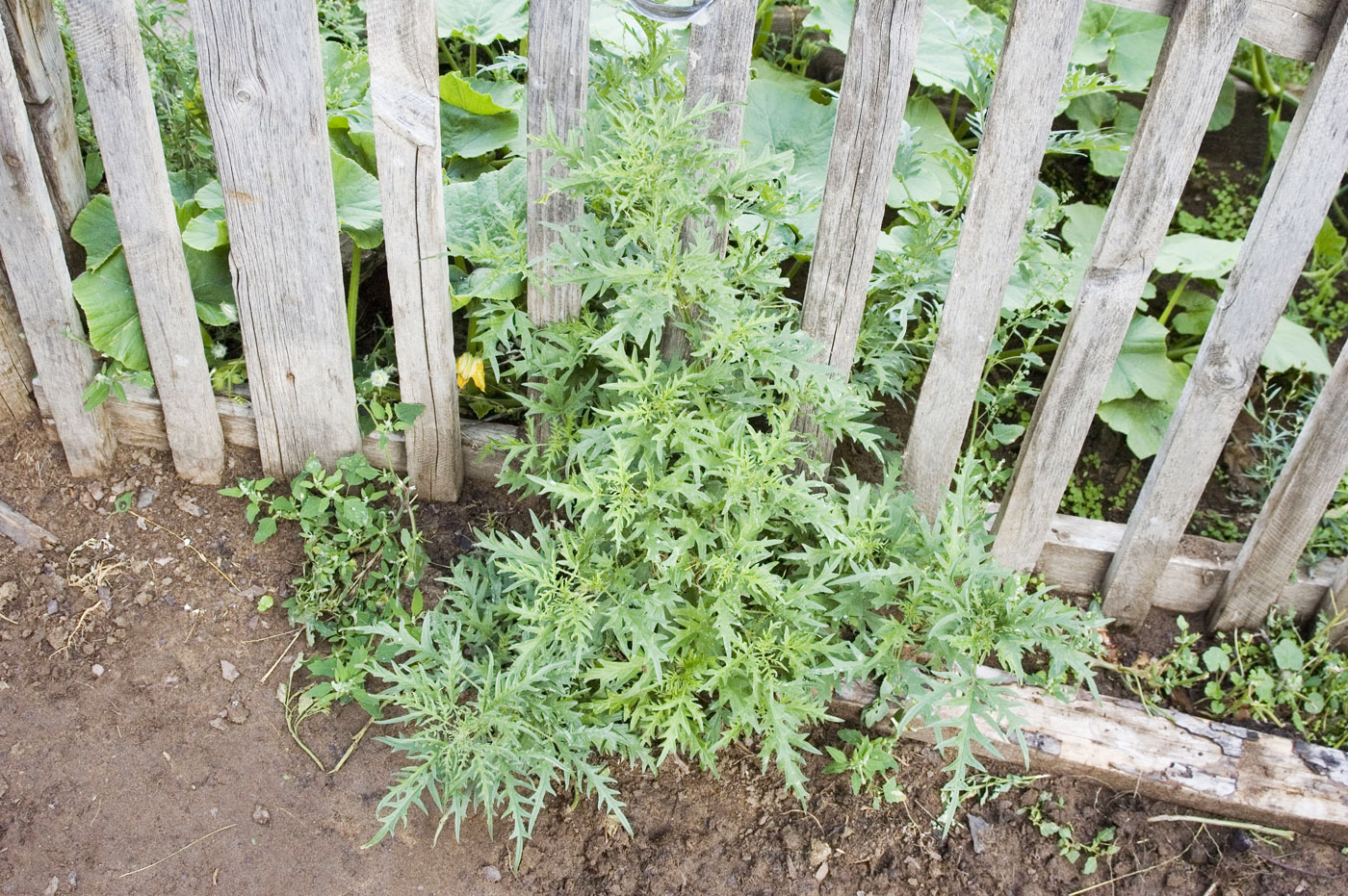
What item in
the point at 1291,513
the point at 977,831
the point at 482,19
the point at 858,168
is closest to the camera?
the point at 858,168

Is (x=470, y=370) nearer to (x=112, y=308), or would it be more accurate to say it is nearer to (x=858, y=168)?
(x=112, y=308)

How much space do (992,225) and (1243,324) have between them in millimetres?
649

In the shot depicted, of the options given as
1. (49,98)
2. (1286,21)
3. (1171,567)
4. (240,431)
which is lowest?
(1171,567)

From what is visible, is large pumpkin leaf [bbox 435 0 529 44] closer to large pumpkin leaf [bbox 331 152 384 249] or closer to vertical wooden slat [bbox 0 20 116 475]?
large pumpkin leaf [bbox 331 152 384 249]

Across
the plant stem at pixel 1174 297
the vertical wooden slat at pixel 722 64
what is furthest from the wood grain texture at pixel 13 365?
the plant stem at pixel 1174 297

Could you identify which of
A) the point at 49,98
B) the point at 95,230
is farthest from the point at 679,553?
the point at 49,98

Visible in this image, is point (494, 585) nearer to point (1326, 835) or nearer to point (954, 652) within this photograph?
point (954, 652)

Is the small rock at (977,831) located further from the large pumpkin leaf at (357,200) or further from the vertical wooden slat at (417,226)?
the large pumpkin leaf at (357,200)

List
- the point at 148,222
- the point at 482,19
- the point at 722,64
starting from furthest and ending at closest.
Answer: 1. the point at 482,19
2. the point at 148,222
3. the point at 722,64

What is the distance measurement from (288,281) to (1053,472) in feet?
6.37

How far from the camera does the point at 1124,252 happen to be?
90.3 inches

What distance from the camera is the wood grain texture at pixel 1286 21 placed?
209 cm

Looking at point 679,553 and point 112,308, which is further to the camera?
point 112,308

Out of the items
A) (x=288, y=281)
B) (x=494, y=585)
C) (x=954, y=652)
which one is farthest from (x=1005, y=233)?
(x=288, y=281)
